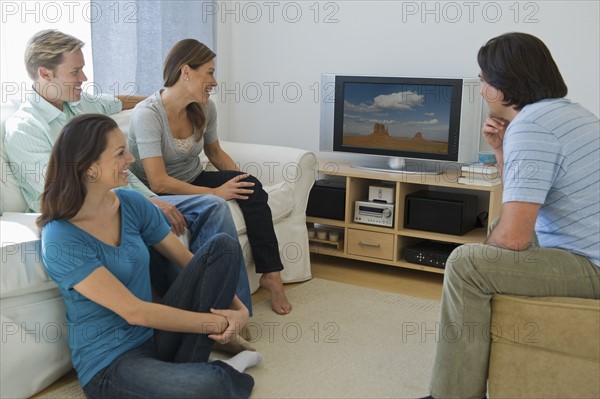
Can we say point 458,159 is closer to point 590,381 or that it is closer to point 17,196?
point 590,381

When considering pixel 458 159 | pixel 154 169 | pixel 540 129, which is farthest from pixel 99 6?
pixel 540 129

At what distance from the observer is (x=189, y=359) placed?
7.15 ft

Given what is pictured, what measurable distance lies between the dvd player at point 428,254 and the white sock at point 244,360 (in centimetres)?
136

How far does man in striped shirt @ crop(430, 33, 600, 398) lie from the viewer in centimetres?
193

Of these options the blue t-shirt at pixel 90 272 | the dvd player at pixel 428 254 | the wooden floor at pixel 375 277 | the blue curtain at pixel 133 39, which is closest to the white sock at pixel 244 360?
the blue t-shirt at pixel 90 272

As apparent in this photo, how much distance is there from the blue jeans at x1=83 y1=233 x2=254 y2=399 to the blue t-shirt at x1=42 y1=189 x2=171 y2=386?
0.04 m

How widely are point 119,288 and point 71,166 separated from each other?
371 mm

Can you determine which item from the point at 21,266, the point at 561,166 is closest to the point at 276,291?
the point at 21,266

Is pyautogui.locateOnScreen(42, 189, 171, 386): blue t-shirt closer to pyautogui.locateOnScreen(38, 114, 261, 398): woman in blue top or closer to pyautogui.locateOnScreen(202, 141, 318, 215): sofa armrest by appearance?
pyautogui.locateOnScreen(38, 114, 261, 398): woman in blue top

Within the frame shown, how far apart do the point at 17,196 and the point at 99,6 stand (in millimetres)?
1347

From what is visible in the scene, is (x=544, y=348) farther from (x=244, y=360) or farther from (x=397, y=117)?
(x=397, y=117)

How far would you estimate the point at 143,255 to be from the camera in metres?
2.23

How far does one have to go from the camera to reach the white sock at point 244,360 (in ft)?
7.76

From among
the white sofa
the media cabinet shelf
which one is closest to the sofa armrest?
the media cabinet shelf
